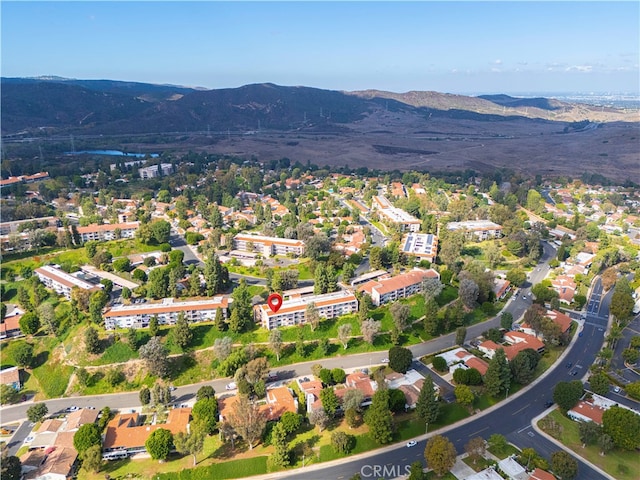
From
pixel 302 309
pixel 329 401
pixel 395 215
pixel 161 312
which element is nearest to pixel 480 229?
pixel 395 215

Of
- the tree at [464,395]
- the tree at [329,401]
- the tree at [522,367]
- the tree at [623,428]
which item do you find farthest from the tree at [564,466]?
the tree at [329,401]

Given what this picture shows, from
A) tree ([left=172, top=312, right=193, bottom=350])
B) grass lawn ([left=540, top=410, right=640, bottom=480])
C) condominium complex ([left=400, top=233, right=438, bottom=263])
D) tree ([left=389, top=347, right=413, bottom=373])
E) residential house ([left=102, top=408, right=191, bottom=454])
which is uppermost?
condominium complex ([left=400, top=233, right=438, bottom=263])

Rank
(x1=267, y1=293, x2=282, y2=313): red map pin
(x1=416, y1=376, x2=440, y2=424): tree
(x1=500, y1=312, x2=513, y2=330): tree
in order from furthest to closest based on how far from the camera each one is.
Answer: (x1=500, y1=312, x2=513, y2=330): tree < (x1=267, y1=293, x2=282, y2=313): red map pin < (x1=416, y1=376, x2=440, y2=424): tree

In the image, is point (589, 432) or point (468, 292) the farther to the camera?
point (468, 292)

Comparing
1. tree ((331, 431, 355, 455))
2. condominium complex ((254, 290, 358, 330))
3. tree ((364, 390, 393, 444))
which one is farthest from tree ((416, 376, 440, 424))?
condominium complex ((254, 290, 358, 330))

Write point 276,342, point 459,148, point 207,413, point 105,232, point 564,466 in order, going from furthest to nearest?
point 459,148
point 105,232
point 276,342
point 207,413
point 564,466

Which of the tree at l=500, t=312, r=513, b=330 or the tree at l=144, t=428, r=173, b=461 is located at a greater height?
the tree at l=500, t=312, r=513, b=330

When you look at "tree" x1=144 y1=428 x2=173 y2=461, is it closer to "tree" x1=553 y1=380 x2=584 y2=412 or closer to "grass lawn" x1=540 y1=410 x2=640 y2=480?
"grass lawn" x1=540 y1=410 x2=640 y2=480

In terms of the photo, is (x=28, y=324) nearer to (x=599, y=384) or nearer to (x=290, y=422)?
(x=290, y=422)
